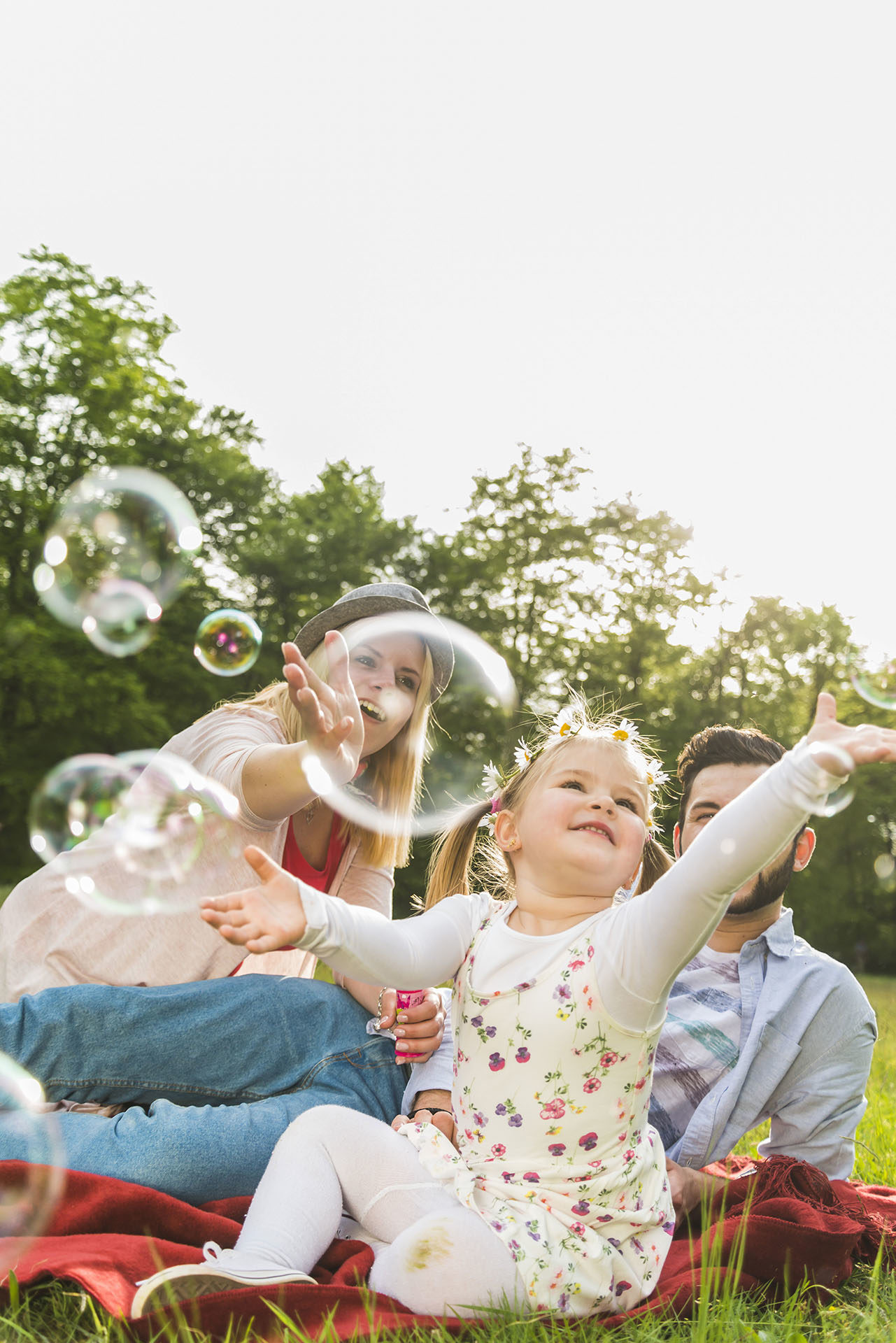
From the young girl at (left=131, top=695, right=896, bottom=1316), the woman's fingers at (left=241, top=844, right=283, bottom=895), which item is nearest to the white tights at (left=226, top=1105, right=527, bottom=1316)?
the young girl at (left=131, top=695, right=896, bottom=1316)

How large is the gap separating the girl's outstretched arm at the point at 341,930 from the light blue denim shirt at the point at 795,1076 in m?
0.65

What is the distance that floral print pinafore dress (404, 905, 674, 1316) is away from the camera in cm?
212

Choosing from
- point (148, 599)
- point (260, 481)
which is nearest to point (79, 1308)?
point (148, 599)

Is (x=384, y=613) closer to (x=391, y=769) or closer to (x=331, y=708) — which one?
(x=391, y=769)

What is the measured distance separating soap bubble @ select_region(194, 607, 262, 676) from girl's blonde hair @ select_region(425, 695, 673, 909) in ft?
8.31

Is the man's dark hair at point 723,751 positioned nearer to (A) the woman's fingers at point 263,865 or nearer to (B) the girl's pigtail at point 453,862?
(B) the girl's pigtail at point 453,862

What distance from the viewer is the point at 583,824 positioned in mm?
2393

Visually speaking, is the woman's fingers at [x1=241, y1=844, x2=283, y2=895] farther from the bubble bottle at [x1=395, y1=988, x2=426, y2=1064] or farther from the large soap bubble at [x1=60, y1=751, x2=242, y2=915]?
the large soap bubble at [x1=60, y1=751, x2=242, y2=915]

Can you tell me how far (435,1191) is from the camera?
7.30 ft

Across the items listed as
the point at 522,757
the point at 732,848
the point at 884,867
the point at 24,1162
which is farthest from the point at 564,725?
the point at 884,867

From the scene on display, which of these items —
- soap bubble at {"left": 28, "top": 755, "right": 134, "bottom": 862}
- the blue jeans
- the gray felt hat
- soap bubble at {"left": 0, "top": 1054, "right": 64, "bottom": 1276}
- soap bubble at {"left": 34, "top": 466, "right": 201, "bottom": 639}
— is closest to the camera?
soap bubble at {"left": 0, "top": 1054, "right": 64, "bottom": 1276}

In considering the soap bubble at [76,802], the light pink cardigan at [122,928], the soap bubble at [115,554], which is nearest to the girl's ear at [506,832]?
the light pink cardigan at [122,928]

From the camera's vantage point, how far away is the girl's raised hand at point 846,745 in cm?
194

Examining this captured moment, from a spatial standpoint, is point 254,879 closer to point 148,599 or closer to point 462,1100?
point 462,1100
